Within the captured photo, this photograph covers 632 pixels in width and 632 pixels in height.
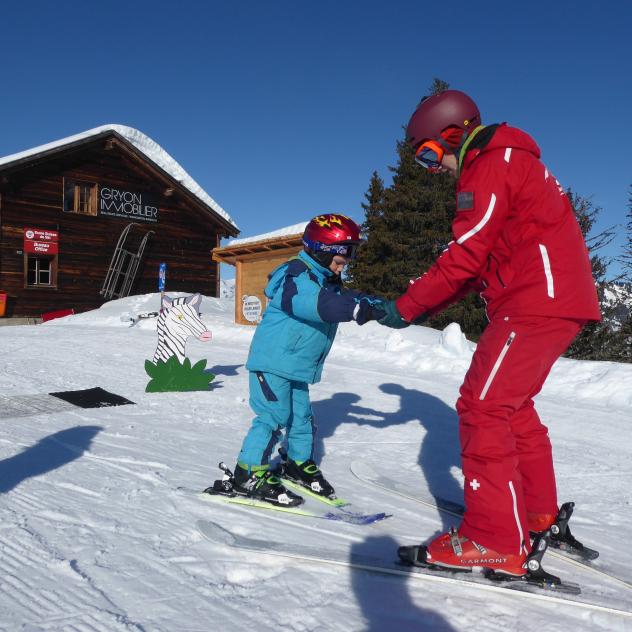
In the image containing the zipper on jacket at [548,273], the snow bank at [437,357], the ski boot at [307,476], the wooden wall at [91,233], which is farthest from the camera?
the wooden wall at [91,233]

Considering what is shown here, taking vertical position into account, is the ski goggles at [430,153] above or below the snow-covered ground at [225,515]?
above

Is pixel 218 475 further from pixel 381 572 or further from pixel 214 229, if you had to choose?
pixel 214 229

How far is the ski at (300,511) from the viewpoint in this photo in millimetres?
3016

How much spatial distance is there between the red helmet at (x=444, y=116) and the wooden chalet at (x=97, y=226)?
2140cm

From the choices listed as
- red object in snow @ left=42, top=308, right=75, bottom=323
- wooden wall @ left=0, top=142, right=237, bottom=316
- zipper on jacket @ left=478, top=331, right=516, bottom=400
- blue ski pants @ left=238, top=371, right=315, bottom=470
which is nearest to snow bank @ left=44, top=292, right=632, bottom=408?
blue ski pants @ left=238, top=371, right=315, bottom=470

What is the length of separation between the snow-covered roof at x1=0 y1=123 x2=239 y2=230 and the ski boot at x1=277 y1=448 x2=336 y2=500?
20.7 meters

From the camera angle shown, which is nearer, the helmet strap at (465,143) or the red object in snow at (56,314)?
the helmet strap at (465,143)

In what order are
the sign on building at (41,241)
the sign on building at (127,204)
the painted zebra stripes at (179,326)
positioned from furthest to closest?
1. the sign on building at (127,204)
2. the sign on building at (41,241)
3. the painted zebra stripes at (179,326)

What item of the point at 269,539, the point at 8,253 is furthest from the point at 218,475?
the point at 8,253

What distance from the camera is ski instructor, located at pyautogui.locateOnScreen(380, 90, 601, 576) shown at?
90.9 inches

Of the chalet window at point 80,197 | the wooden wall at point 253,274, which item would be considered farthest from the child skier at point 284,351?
the chalet window at point 80,197

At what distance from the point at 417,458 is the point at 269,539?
2217 mm

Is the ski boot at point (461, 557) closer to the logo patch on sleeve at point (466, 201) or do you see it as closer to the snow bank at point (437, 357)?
the logo patch on sleeve at point (466, 201)

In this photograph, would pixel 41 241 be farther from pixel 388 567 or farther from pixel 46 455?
pixel 388 567
